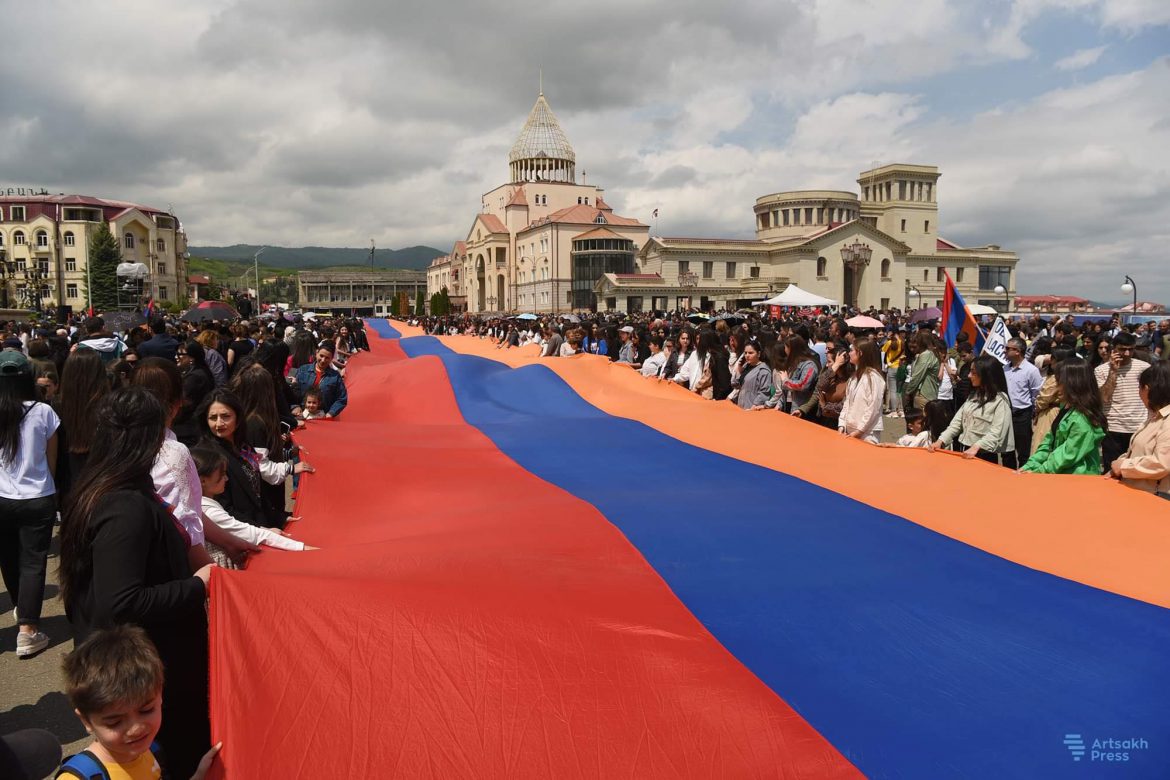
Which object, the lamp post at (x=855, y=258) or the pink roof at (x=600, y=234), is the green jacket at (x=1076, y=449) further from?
the lamp post at (x=855, y=258)

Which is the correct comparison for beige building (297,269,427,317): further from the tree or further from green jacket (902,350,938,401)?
green jacket (902,350,938,401)

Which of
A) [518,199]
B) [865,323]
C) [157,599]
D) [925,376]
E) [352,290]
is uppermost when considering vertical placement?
[518,199]

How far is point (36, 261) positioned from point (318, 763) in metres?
86.4

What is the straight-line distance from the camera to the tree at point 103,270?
6600 centimetres

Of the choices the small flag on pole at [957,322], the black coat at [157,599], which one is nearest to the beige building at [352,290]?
the small flag on pole at [957,322]

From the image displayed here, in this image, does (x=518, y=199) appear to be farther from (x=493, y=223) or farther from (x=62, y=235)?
(x=62, y=235)

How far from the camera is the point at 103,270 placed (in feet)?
217

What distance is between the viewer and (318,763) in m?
2.29

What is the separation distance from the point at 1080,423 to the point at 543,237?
79.1 meters

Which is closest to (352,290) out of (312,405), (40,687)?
(312,405)

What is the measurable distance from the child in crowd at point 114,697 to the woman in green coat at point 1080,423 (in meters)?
5.63

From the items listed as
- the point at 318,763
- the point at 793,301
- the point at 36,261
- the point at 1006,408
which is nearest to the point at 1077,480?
the point at 1006,408

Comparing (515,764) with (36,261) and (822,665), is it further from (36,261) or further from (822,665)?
(36,261)

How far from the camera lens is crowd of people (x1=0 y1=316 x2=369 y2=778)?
2.47 meters
